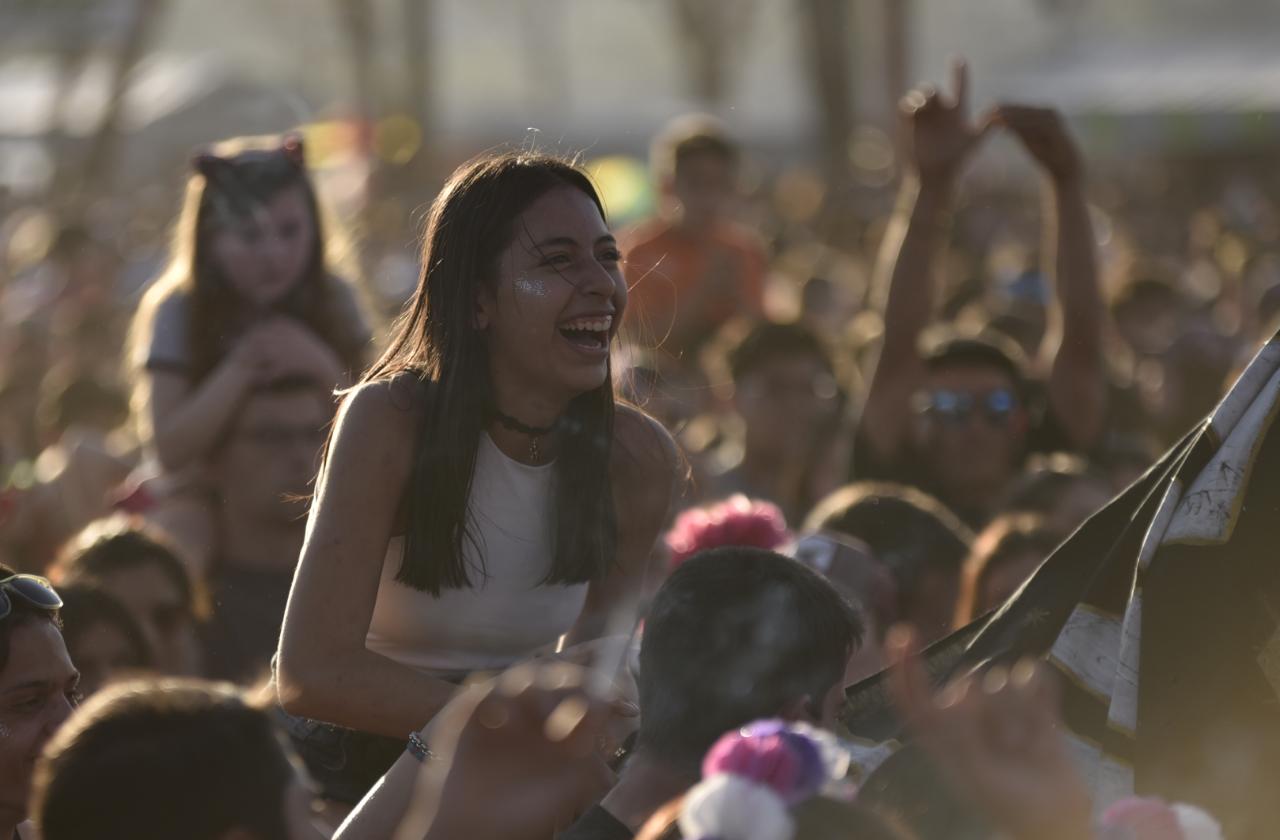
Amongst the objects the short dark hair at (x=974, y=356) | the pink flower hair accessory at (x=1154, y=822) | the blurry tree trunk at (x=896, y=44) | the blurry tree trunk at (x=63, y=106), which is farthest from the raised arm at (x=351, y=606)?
the blurry tree trunk at (x=63, y=106)

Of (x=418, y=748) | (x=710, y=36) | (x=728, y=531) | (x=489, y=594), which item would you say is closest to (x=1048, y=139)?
(x=728, y=531)

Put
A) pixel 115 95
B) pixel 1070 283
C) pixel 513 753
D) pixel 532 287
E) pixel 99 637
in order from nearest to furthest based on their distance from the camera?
pixel 513 753 < pixel 532 287 < pixel 99 637 < pixel 1070 283 < pixel 115 95

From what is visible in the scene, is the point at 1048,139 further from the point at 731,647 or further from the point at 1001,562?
the point at 731,647

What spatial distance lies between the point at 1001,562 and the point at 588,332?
147cm

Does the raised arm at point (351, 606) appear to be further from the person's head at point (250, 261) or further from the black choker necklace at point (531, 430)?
the person's head at point (250, 261)

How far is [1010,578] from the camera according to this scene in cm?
483

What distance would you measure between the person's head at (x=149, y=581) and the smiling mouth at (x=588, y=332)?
1.62 m

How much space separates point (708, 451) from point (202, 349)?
224 cm

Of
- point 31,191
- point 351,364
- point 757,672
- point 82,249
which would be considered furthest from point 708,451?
point 31,191

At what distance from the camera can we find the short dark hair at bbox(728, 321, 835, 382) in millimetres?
7078

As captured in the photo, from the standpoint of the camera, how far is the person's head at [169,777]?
2.90 m

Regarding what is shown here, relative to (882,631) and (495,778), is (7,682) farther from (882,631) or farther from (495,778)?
(882,631)

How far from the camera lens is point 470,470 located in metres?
3.80

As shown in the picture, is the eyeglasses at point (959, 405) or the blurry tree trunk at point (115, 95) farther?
the blurry tree trunk at point (115, 95)
